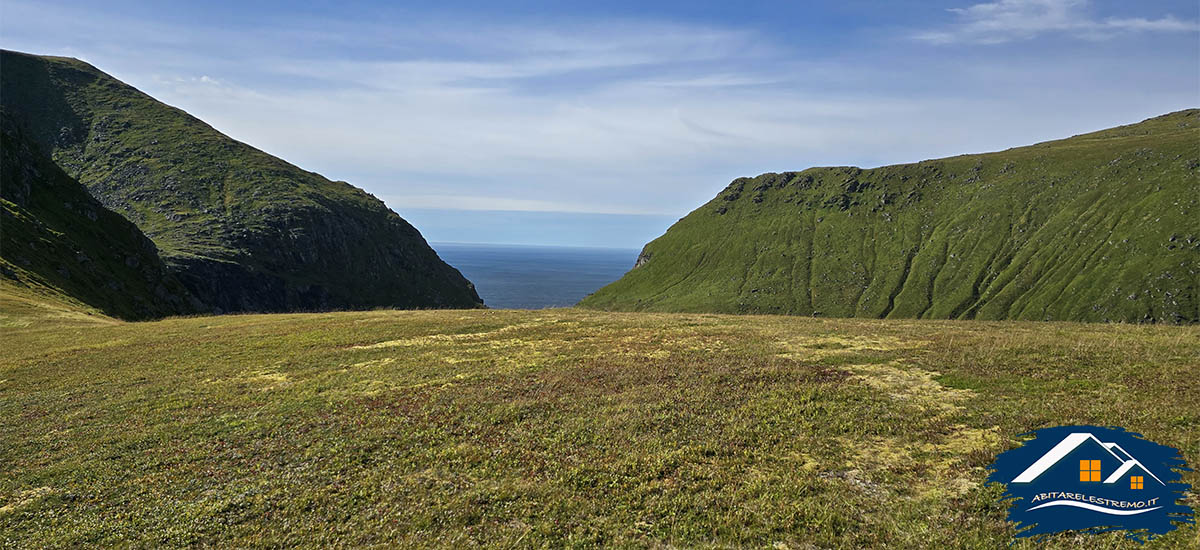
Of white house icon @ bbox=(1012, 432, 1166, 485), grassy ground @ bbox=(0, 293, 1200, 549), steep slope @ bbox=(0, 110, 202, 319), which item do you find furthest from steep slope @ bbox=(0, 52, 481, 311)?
white house icon @ bbox=(1012, 432, 1166, 485)

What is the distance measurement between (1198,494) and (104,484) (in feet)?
86.8

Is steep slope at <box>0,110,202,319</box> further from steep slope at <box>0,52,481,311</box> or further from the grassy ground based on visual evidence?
the grassy ground

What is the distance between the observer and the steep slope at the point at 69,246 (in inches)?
2532

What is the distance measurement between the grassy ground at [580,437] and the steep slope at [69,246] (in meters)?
50.0

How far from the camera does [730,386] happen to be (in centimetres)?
2119

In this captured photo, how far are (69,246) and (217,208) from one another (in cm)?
9417

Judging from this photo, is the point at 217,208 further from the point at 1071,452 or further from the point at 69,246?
the point at 1071,452

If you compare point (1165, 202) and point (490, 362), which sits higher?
point (1165, 202)

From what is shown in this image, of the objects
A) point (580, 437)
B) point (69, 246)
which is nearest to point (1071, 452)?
point (580, 437)

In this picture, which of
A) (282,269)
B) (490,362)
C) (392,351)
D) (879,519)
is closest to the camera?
(879,519)

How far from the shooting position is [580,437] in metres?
16.6

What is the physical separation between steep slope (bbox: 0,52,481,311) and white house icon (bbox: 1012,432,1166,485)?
146m

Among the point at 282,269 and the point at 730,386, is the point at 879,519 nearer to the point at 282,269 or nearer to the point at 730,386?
the point at 730,386

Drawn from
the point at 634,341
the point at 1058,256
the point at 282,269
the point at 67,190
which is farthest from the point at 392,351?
the point at 1058,256
